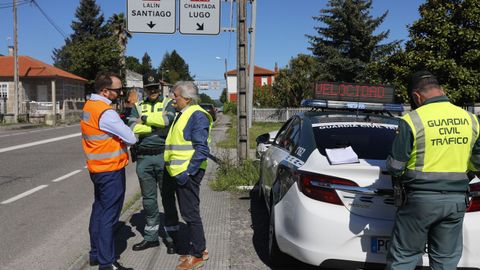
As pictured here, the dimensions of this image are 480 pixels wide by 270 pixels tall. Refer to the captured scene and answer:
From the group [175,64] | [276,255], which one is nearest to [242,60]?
[276,255]

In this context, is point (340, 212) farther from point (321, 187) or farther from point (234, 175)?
point (234, 175)

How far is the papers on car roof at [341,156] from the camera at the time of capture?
11.8 ft

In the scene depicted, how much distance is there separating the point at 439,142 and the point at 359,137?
1355 mm

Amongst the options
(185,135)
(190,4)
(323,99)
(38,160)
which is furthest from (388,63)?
(185,135)

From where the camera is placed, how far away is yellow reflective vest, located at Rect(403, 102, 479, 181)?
3.00m

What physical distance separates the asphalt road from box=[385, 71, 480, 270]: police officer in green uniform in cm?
324

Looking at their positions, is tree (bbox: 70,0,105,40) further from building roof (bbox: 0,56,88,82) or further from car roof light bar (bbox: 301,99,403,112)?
car roof light bar (bbox: 301,99,403,112)

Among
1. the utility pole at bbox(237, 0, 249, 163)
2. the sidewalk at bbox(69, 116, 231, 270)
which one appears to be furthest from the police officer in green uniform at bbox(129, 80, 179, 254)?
the utility pole at bbox(237, 0, 249, 163)

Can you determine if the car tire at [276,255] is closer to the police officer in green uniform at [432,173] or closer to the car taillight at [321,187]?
the car taillight at [321,187]

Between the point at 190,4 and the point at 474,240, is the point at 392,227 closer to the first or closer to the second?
the point at 474,240

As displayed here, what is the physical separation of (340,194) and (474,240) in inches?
40.7

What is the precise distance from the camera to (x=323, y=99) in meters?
5.19

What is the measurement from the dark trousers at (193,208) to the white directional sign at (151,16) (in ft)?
24.1

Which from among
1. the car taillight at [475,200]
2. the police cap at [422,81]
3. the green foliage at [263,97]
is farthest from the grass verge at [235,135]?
the green foliage at [263,97]
